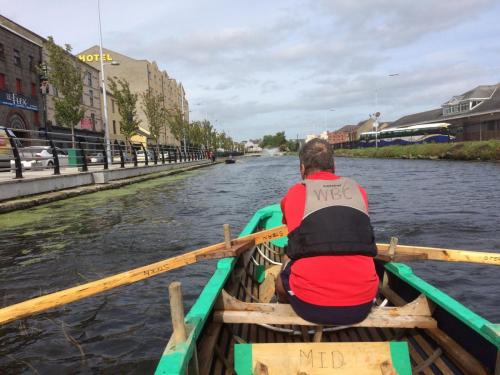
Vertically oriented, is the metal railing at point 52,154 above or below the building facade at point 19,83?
below

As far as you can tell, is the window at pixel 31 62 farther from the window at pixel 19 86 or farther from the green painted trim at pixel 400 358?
the green painted trim at pixel 400 358

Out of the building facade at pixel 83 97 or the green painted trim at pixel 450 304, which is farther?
the building facade at pixel 83 97

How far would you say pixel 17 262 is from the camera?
6.69 m

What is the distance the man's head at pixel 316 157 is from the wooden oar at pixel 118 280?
132 cm

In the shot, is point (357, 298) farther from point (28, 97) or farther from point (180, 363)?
point (28, 97)

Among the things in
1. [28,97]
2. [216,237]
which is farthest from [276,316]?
[28,97]

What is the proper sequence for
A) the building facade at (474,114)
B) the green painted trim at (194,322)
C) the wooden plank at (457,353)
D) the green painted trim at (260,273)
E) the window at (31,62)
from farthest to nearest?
the building facade at (474,114) → the window at (31,62) → the green painted trim at (260,273) → the wooden plank at (457,353) → the green painted trim at (194,322)

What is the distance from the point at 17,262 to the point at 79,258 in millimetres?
946

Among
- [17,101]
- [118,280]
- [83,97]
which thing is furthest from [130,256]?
[83,97]

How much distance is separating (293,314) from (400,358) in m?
0.71

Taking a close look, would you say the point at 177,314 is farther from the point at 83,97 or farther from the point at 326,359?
the point at 83,97

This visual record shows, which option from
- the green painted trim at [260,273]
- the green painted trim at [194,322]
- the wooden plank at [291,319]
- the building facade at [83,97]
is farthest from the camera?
the building facade at [83,97]

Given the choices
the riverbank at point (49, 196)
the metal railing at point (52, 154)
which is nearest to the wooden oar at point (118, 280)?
the riverbank at point (49, 196)

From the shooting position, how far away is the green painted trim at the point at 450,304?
2.47 metres
